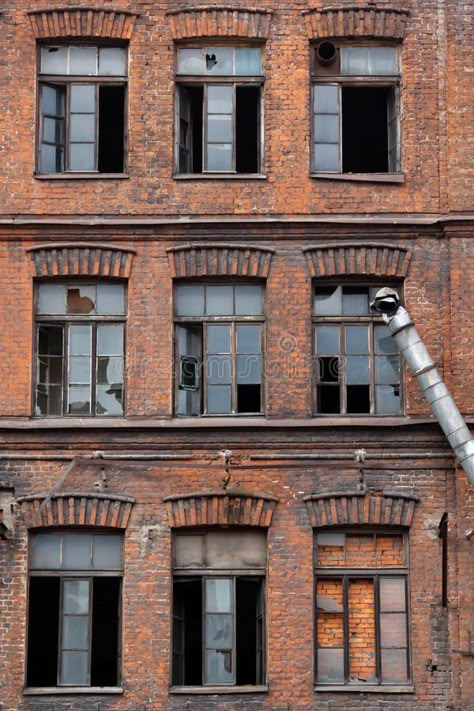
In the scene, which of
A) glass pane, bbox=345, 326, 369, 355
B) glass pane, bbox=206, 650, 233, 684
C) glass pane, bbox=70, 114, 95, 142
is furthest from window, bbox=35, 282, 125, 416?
glass pane, bbox=206, 650, 233, 684

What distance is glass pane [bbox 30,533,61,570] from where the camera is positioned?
21.0 m

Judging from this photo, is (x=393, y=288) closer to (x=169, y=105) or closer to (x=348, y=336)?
(x=348, y=336)

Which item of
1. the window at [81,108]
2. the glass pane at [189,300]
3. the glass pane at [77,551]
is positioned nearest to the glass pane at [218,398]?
the glass pane at [189,300]

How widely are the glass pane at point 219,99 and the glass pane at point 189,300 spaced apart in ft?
8.51

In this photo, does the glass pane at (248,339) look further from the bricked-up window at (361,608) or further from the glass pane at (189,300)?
the bricked-up window at (361,608)

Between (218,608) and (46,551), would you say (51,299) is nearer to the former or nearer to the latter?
(46,551)

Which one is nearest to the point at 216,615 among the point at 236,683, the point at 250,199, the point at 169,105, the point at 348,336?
the point at 236,683

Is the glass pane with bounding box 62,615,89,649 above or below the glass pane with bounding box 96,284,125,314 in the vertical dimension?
below

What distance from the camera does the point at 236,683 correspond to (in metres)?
20.7

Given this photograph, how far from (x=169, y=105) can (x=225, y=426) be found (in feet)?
15.3

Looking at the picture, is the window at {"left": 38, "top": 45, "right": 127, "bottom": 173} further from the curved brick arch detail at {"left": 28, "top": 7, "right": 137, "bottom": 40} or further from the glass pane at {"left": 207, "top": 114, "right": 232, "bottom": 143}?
the glass pane at {"left": 207, "top": 114, "right": 232, "bottom": 143}

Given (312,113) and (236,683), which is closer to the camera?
(236,683)

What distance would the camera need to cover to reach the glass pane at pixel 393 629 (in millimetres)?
20828

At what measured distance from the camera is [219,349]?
21.7 metres
